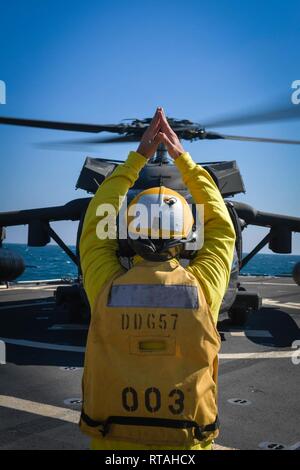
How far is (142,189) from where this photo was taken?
9797 mm

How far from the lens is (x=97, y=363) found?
2.55 metres

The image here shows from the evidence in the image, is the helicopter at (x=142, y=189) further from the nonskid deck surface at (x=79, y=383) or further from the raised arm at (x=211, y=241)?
the raised arm at (x=211, y=241)

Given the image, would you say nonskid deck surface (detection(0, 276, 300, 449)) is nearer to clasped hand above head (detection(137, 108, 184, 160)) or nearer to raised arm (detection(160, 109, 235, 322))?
raised arm (detection(160, 109, 235, 322))

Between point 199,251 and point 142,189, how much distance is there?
6968 millimetres

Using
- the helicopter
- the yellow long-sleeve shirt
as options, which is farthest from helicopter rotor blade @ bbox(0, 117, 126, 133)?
the yellow long-sleeve shirt

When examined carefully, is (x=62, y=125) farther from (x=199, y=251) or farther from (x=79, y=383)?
(x=199, y=251)

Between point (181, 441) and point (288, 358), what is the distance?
6.97 metres

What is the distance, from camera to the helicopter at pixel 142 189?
9654mm

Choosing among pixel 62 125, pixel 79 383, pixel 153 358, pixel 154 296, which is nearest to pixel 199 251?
pixel 154 296

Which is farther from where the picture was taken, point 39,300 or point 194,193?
point 39,300

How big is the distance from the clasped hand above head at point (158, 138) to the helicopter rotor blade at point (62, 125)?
5.81 meters

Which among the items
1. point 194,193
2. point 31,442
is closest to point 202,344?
point 194,193

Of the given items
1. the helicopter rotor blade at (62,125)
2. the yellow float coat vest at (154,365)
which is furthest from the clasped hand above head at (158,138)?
the helicopter rotor blade at (62,125)

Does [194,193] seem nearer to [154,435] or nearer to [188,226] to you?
[188,226]
